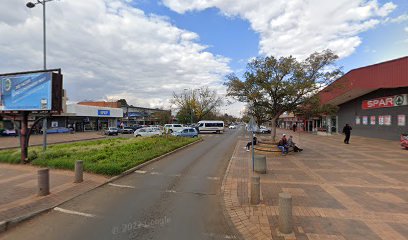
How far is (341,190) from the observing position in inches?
316

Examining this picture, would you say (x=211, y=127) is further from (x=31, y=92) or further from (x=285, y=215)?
(x=285, y=215)

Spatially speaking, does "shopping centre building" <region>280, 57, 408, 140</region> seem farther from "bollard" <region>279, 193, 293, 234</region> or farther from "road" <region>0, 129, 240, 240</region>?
"bollard" <region>279, 193, 293, 234</region>

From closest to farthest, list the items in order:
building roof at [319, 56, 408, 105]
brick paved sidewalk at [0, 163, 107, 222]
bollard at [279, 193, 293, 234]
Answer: bollard at [279, 193, 293, 234]
brick paved sidewalk at [0, 163, 107, 222]
building roof at [319, 56, 408, 105]

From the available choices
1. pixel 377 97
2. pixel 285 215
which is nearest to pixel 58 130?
pixel 377 97

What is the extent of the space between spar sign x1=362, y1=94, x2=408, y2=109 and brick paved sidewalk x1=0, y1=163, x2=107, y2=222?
84.5ft

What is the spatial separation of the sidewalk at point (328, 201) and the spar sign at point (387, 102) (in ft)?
47.4

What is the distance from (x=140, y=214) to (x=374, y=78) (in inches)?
1023

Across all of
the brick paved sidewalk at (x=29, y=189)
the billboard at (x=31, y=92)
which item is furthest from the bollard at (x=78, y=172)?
the billboard at (x=31, y=92)

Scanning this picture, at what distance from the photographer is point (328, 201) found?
6.97 meters

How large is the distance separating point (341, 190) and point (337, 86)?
41.2 ft

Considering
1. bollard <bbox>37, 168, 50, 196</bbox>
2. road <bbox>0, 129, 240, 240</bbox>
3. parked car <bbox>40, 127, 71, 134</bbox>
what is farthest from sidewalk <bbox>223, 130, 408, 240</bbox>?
parked car <bbox>40, 127, 71, 134</bbox>

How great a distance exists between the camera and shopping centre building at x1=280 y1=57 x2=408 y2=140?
2158 centimetres

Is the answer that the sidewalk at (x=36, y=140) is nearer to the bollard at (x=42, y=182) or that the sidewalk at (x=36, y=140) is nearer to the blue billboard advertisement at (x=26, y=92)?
the blue billboard advertisement at (x=26, y=92)

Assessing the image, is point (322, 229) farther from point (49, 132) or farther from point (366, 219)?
point (49, 132)
